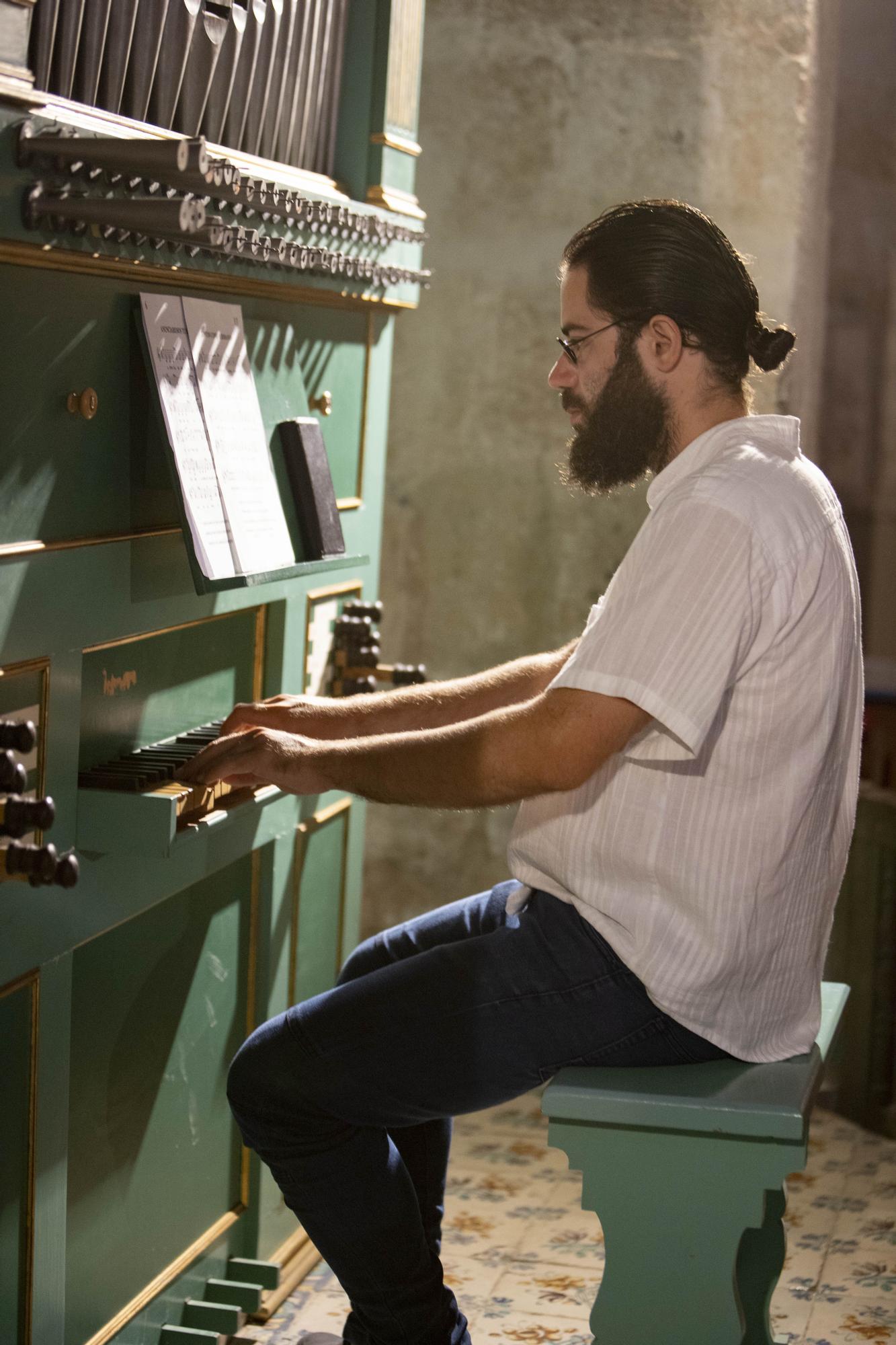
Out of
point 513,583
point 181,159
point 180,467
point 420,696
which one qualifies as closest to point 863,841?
point 513,583

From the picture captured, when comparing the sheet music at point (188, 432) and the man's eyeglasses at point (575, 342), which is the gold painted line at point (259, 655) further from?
the man's eyeglasses at point (575, 342)

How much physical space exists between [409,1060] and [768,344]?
4.06 ft

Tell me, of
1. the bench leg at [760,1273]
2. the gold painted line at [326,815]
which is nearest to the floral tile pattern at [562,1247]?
the bench leg at [760,1273]

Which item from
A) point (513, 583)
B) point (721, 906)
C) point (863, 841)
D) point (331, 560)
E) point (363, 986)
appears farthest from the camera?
point (513, 583)

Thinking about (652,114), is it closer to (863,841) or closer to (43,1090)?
(863,841)

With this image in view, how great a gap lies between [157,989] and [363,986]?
19.0 inches

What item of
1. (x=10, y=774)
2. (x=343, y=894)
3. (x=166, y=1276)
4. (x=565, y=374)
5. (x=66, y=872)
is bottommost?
(x=166, y=1276)

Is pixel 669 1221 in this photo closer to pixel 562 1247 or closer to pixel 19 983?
pixel 19 983

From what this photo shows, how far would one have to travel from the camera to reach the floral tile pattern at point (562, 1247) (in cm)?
316

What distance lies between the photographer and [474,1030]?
91.4 inches

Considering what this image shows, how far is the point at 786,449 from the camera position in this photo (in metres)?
2.32

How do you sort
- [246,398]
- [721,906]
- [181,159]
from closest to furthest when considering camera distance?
[181,159], [721,906], [246,398]

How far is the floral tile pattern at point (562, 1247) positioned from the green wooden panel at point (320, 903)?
2.06 ft

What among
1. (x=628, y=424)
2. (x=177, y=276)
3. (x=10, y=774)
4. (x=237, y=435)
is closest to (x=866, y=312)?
(x=628, y=424)
